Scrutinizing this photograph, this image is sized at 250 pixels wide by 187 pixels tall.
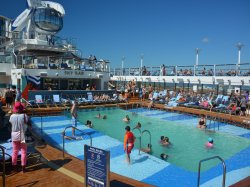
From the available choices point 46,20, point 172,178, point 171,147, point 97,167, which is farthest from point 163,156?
point 46,20

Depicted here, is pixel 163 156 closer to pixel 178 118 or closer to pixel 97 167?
pixel 97 167

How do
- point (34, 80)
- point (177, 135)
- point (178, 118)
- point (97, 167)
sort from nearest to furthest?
point (97, 167)
point (177, 135)
point (178, 118)
point (34, 80)

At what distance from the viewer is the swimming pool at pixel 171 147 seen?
6.96 m

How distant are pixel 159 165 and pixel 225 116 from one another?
9.02 metres

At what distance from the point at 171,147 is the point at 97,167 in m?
6.97

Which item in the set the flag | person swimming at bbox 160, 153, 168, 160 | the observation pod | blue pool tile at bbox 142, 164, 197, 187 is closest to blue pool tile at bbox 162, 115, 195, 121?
person swimming at bbox 160, 153, 168, 160

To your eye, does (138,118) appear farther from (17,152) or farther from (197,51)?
(17,152)

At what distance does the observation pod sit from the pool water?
1145 centimetres

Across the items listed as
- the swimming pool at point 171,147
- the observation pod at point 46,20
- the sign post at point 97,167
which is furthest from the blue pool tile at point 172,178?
the observation pod at point 46,20

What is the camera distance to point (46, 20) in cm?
2475

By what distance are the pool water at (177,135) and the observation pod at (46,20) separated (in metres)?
11.5

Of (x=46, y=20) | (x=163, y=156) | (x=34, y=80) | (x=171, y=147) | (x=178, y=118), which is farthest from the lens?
(x=46, y=20)

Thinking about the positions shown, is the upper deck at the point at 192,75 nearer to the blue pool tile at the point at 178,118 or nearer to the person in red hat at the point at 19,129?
the blue pool tile at the point at 178,118

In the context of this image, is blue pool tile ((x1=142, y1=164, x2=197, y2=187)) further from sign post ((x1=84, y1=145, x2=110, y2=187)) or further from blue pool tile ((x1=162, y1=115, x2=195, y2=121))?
blue pool tile ((x1=162, y1=115, x2=195, y2=121))
